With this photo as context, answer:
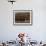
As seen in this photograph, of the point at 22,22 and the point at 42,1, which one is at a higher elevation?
the point at 42,1

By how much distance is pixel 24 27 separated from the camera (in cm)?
485

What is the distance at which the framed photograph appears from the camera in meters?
4.83

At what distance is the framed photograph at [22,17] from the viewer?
4.83m

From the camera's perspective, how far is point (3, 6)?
15.9 feet

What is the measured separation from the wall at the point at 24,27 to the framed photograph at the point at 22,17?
0.41 ft

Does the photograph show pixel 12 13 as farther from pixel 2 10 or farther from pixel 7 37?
pixel 7 37

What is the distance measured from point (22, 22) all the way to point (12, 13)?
530 millimetres

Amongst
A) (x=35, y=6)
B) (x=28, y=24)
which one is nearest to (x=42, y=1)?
(x=35, y=6)

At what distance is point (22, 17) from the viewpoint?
4.85m

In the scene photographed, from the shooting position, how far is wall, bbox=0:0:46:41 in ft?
15.8

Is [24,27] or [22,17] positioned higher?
[22,17]

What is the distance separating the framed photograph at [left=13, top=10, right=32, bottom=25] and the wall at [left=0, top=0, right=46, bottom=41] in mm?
124

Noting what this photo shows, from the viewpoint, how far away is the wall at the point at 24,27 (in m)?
4.82

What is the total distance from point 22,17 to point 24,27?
1.32 feet
